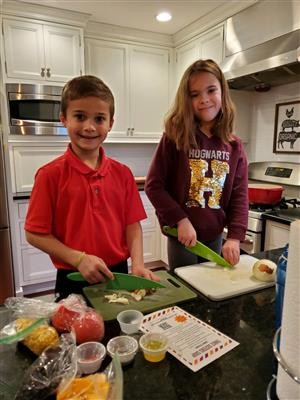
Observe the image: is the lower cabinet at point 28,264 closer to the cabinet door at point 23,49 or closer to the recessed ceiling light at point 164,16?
the cabinet door at point 23,49

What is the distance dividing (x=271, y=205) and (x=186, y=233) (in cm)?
122

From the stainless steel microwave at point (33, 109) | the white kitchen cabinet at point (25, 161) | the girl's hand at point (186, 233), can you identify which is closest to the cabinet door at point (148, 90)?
the stainless steel microwave at point (33, 109)

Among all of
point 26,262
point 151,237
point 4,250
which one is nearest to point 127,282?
point 4,250

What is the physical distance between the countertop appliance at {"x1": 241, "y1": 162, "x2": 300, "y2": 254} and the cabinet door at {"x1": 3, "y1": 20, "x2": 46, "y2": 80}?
195 cm

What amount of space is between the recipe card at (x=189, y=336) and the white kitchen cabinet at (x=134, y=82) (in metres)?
2.44

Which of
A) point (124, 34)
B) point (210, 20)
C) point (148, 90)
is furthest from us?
point (148, 90)

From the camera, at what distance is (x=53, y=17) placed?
7.95 ft

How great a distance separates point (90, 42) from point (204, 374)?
113 inches

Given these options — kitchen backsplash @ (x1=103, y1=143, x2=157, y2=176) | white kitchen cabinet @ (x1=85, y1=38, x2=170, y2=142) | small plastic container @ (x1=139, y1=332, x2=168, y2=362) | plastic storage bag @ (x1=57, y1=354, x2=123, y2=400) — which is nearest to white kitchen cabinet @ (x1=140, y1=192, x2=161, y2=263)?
kitchen backsplash @ (x1=103, y1=143, x2=157, y2=176)

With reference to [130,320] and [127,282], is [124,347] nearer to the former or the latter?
[130,320]

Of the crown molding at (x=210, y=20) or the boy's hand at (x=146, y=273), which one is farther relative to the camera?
the crown molding at (x=210, y=20)

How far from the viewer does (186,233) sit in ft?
3.53

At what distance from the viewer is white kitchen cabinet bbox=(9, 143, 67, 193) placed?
246cm

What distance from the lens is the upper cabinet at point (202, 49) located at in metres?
2.46
